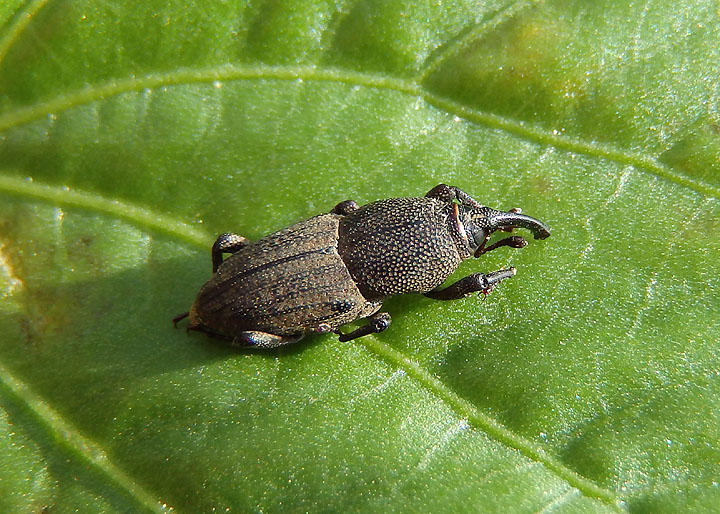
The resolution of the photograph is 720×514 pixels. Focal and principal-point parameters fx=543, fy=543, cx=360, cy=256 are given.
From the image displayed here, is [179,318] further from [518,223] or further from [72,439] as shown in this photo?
[518,223]

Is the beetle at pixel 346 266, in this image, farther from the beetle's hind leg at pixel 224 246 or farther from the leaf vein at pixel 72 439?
the leaf vein at pixel 72 439

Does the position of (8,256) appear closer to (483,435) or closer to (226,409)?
(226,409)

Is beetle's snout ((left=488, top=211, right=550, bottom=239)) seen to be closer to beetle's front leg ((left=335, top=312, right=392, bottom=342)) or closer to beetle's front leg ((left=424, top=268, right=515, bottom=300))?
beetle's front leg ((left=424, top=268, right=515, bottom=300))

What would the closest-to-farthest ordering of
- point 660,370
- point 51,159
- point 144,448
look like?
point 660,370
point 144,448
point 51,159

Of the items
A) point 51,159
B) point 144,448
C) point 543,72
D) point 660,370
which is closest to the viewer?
point 660,370

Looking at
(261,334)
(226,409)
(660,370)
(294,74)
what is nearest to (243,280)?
(261,334)

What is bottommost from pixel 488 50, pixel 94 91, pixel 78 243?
pixel 78 243

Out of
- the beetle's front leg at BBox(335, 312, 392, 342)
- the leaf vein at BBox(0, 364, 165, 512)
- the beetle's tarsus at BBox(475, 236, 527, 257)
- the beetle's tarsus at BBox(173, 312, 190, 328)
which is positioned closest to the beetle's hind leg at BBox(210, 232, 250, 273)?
the beetle's tarsus at BBox(173, 312, 190, 328)

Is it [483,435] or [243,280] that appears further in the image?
[243,280]

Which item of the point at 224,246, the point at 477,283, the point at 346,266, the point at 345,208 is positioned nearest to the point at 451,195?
the point at 477,283
